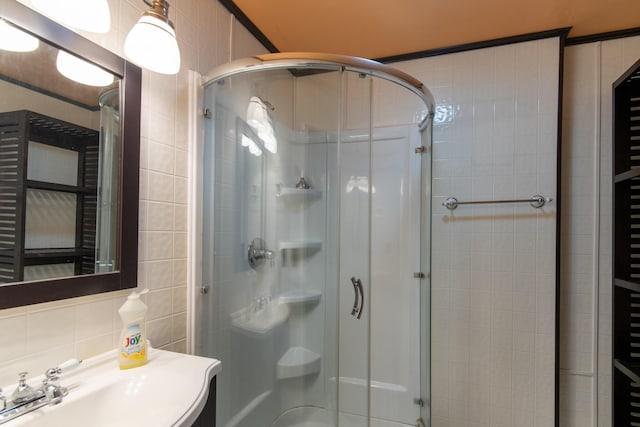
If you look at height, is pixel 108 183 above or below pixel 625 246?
above

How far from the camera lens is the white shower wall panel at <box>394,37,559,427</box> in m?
1.74

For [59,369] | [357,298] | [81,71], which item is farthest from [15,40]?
[357,298]

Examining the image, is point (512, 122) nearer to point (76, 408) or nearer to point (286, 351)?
point (286, 351)

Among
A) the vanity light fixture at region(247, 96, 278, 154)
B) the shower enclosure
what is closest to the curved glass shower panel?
the shower enclosure

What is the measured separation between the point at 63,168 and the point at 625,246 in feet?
7.81

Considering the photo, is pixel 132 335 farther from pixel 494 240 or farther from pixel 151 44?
pixel 494 240

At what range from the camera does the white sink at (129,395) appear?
0.72m

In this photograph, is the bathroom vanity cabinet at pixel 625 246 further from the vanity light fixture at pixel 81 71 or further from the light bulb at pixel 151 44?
the vanity light fixture at pixel 81 71

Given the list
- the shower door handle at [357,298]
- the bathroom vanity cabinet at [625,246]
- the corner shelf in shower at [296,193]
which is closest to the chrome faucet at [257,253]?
the corner shelf in shower at [296,193]

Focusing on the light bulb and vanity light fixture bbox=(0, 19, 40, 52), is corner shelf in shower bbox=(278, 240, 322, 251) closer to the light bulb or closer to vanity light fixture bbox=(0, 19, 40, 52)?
the light bulb

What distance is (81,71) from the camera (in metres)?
0.92

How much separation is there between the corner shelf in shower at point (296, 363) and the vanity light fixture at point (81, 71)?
1479mm

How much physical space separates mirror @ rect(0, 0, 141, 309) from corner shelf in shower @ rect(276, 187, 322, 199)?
688mm

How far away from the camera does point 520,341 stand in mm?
1764
